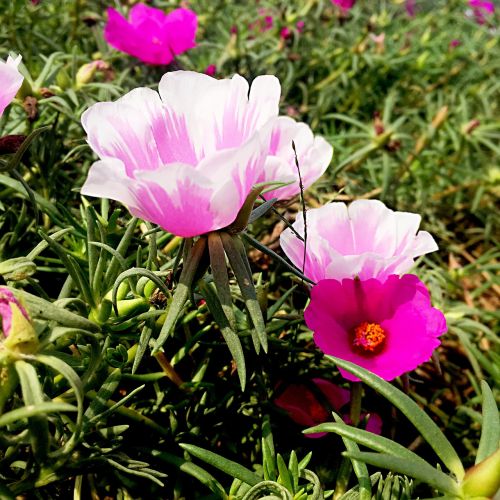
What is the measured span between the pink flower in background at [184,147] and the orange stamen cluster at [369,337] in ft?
1.14

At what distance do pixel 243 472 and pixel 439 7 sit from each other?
3722 mm

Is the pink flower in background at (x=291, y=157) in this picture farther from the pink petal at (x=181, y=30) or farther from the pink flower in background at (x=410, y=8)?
the pink flower in background at (x=410, y=8)

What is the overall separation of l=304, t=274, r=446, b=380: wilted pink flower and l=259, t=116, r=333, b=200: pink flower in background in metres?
0.15

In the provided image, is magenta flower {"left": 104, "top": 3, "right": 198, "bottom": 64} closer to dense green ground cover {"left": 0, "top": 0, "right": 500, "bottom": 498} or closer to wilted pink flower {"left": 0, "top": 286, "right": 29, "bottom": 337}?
dense green ground cover {"left": 0, "top": 0, "right": 500, "bottom": 498}

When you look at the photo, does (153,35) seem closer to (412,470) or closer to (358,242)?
(358,242)

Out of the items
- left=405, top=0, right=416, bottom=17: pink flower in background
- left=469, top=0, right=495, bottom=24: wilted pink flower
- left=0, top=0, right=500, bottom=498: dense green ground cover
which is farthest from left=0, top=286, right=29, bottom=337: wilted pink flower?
left=405, top=0, right=416, bottom=17: pink flower in background

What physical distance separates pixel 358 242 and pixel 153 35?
2.62 feet

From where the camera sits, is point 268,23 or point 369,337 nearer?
point 369,337

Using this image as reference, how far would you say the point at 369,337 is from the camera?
0.88 m

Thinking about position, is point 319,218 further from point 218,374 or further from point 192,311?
point 218,374

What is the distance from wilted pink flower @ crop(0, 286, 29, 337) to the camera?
540mm

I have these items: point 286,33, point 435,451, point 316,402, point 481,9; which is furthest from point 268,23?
point 435,451

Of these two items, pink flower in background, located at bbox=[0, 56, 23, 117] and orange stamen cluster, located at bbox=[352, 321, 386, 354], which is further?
orange stamen cluster, located at bbox=[352, 321, 386, 354]

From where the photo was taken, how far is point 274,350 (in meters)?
1.03
